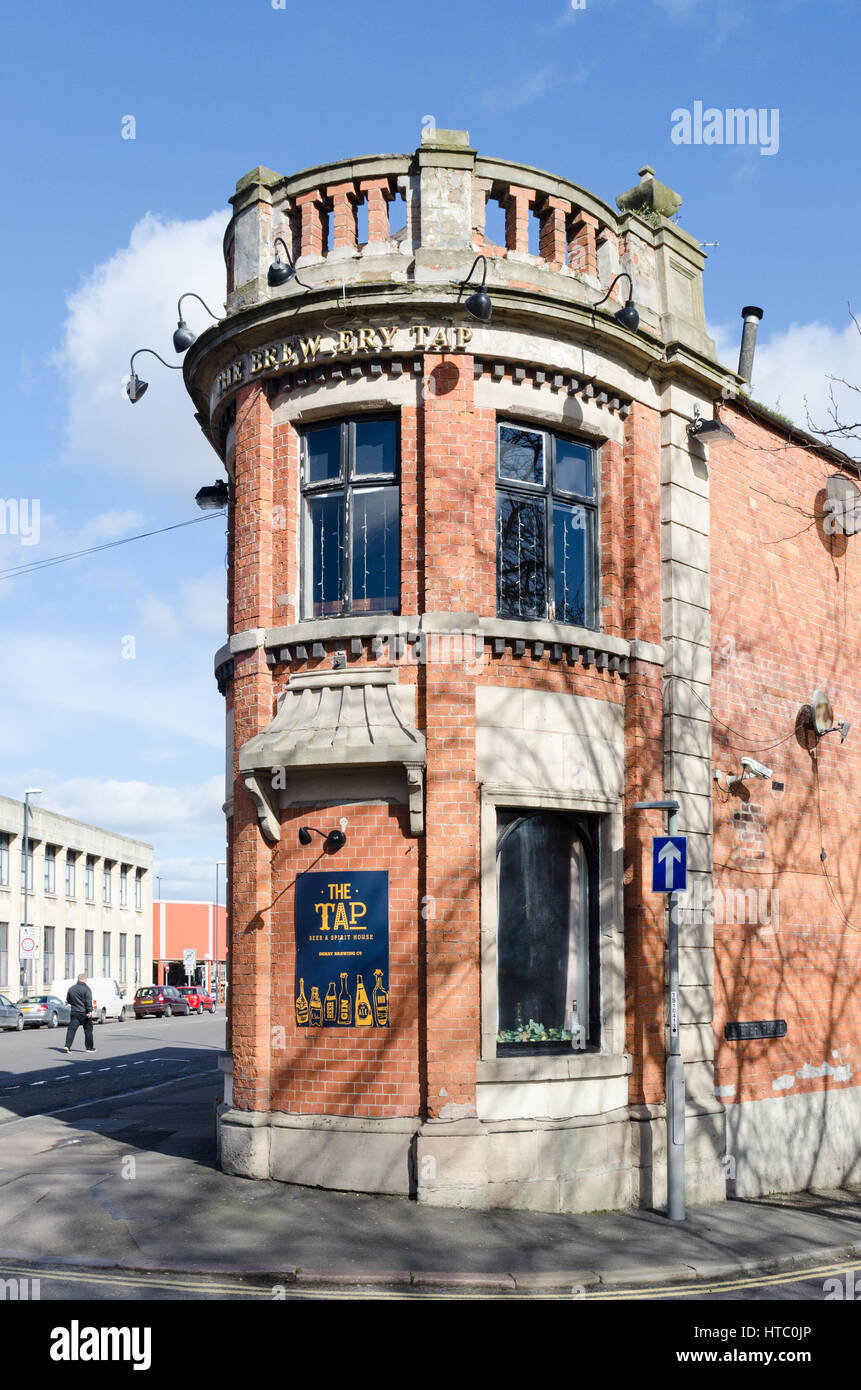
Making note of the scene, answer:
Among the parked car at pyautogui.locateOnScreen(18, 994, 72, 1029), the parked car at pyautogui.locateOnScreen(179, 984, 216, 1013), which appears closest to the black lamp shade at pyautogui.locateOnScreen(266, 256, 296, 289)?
the parked car at pyautogui.locateOnScreen(18, 994, 72, 1029)

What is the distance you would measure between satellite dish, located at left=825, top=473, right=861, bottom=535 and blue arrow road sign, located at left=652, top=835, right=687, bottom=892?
7.36 meters

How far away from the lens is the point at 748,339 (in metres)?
17.4

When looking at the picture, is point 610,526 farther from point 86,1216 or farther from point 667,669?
point 86,1216

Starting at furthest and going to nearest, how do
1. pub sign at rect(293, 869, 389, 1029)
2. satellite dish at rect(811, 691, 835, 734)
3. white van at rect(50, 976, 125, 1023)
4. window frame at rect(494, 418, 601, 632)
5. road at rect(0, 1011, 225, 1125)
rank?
white van at rect(50, 976, 125, 1023)
road at rect(0, 1011, 225, 1125)
satellite dish at rect(811, 691, 835, 734)
window frame at rect(494, 418, 601, 632)
pub sign at rect(293, 869, 389, 1029)

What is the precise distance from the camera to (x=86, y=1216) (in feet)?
36.4

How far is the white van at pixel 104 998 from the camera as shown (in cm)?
5228

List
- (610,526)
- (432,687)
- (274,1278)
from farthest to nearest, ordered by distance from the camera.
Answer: (610,526) → (432,687) → (274,1278)

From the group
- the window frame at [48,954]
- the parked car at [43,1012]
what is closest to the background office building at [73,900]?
the window frame at [48,954]

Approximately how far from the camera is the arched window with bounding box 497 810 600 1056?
12.8 metres

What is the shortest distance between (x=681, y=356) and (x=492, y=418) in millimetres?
2810

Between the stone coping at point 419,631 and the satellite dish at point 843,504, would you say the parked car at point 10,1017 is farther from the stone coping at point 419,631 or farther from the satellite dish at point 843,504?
the satellite dish at point 843,504

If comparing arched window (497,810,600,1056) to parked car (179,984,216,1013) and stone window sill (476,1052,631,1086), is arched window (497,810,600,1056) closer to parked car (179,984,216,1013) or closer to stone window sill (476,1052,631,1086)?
stone window sill (476,1052,631,1086)

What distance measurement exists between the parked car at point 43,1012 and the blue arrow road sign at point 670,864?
1601 inches
